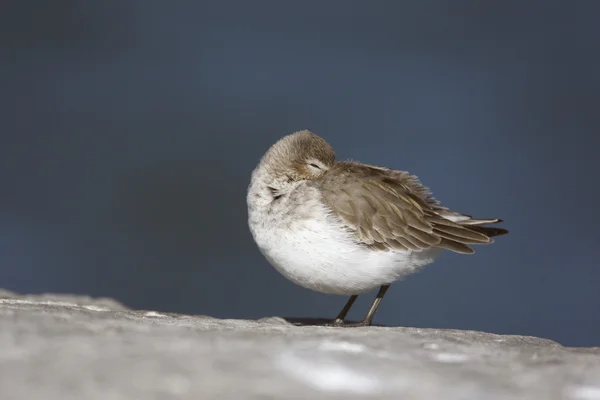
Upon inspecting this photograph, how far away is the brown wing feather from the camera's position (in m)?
5.27

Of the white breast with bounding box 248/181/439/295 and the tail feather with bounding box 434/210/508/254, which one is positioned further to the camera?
the tail feather with bounding box 434/210/508/254

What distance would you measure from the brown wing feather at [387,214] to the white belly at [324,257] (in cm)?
9

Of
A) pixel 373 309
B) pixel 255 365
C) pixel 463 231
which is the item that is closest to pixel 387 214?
pixel 463 231

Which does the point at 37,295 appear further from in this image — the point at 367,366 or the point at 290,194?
the point at 367,366

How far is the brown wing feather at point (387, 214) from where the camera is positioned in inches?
207

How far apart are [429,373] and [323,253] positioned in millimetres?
1977

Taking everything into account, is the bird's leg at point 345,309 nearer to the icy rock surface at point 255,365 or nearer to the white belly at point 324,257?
the white belly at point 324,257

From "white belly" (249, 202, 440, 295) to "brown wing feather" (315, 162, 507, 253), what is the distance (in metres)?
0.09

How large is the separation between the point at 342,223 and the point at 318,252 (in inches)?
10.8

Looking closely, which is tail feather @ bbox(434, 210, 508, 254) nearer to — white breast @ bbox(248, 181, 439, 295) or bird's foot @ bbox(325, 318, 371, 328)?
white breast @ bbox(248, 181, 439, 295)

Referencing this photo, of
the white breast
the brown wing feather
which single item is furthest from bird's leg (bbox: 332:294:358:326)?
the brown wing feather

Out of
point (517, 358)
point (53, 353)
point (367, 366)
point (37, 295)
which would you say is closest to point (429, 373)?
point (367, 366)

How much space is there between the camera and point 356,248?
516cm

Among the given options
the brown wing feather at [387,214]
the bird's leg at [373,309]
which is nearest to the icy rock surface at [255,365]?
the brown wing feather at [387,214]
